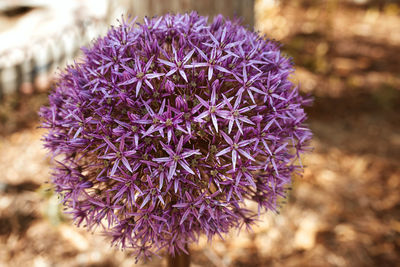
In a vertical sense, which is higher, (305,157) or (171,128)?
(171,128)

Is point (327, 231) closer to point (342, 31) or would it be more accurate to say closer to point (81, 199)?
point (81, 199)

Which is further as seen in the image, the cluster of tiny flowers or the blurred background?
the blurred background

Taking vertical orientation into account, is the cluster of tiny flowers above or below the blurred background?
above

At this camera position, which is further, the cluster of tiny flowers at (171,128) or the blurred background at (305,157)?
the blurred background at (305,157)

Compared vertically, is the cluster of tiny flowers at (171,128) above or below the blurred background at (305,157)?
above

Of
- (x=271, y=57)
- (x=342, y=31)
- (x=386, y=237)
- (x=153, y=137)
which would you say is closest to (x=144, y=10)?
(x=271, y=57)
